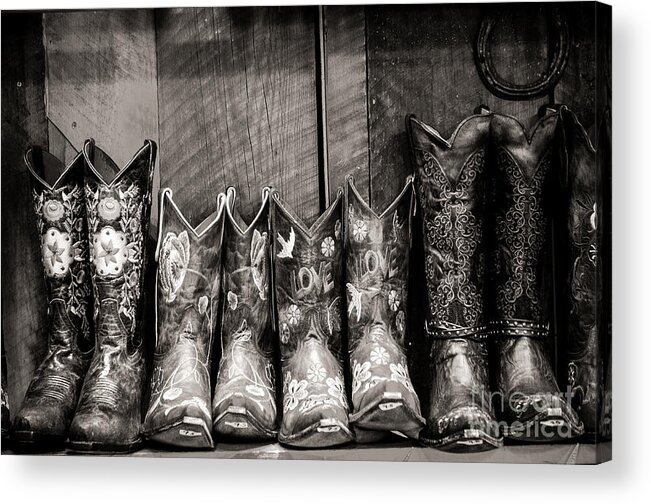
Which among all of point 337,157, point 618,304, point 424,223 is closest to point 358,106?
point 337,157

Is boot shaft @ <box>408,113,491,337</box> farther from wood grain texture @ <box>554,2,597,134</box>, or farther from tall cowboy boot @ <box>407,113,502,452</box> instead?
wood grain texture @ <box>554,2,597,134</box>

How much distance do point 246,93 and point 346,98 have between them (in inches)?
10.1

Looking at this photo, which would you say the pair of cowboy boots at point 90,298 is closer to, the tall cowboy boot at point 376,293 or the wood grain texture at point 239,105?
the wood grain texture at point 239,105

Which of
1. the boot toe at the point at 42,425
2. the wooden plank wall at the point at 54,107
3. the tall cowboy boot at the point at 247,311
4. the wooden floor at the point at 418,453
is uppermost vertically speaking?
the wooden plank wall at the point at 54,107

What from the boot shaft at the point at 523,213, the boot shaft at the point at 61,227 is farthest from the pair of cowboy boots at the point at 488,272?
the boot shaft at the point at 61,227

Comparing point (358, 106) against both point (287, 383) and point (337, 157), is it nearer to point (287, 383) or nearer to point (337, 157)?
point (337, 157)

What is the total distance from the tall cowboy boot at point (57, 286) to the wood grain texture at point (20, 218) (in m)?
0.03

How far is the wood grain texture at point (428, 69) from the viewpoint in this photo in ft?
9.21

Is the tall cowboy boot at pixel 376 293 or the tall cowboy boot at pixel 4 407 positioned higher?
the tall cowboy boot at pixel 376 293

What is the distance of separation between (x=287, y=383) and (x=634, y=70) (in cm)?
117

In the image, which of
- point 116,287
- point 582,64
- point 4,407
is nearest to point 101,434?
point 4,407

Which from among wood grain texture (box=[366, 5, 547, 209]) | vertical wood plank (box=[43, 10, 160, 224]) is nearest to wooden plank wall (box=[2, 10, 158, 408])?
vertical wood plank (box=[43, 10, 160, 224])

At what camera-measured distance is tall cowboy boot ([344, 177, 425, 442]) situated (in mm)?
2852

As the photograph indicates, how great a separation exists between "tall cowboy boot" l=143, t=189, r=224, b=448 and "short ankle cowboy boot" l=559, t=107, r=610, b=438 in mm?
886
